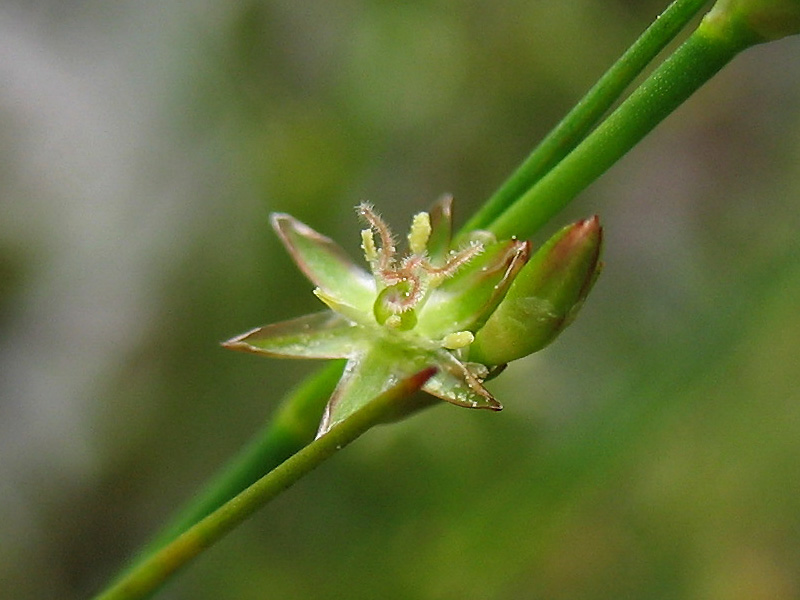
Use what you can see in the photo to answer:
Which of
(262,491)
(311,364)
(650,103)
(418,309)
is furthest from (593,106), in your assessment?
(311,364)

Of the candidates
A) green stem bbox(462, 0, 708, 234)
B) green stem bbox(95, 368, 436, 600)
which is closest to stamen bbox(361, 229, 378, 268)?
green stem bbox(462, 0, 708, 234)

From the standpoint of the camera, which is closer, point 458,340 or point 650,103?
point 650,103

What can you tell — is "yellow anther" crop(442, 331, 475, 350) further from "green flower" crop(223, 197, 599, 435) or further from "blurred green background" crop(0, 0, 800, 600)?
"blurred green background" crop(0, 0, 800, 600)

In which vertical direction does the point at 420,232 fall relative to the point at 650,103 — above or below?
below

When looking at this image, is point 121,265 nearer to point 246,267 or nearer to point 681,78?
point 246,267

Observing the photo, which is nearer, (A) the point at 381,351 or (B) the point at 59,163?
(A) the point at 381,351

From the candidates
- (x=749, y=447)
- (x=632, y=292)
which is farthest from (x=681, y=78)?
(x=632, y=292)

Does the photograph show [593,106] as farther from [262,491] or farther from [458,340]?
[262,491]
